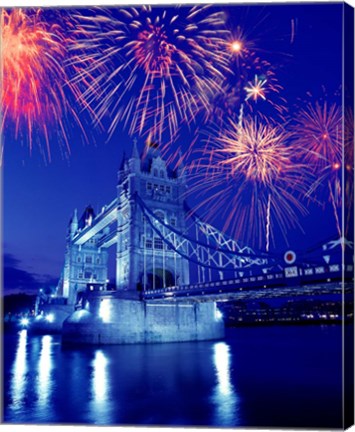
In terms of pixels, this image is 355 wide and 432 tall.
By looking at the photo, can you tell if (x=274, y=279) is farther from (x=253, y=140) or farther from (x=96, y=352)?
(x=96, y=352)

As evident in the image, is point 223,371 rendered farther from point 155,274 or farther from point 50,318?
point 50,318

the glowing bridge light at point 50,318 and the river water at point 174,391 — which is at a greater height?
the river water at point 174,391

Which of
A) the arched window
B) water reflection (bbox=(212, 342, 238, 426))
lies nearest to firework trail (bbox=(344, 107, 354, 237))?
water reflection (bbox=(212, 342, 238, 426))

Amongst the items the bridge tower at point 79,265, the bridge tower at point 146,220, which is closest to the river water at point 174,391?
the bridge tower at point 146,220

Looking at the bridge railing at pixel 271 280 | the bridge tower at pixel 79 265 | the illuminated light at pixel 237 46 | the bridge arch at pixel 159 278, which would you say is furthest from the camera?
the bridge tower at pixel 79 265

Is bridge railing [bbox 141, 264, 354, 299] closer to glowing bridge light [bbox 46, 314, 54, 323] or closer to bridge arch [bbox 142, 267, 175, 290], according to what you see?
bridge arch [bbox 142, 267, 175, 290]

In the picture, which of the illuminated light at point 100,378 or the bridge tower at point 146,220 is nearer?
the illuminated light at point 100,378

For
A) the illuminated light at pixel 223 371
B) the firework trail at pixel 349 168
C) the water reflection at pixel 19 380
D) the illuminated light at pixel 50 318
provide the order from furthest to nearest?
the illuminated light at pixel 50 318 → the illuminated light at pixel 223 371 → the water reflection at pixel 19 380 → the firework trail at pixel 349 168

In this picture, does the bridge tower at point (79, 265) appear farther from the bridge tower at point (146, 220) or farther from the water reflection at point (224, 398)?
the water reflection at point (224, 398)
